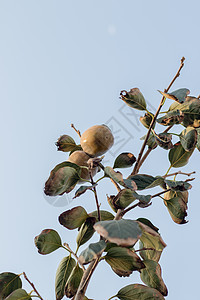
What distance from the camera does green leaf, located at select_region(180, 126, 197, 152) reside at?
2.75 feet

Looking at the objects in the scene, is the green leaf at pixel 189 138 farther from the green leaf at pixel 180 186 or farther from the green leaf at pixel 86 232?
the green leaf at pixel 86 232

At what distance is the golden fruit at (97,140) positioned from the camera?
938 mm

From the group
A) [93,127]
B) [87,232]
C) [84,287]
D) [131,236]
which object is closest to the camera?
[131,236]

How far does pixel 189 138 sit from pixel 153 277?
37 centimetres

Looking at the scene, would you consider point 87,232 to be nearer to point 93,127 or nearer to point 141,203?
point 141,203

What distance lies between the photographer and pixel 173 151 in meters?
0.95

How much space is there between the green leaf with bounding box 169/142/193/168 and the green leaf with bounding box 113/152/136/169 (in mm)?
114

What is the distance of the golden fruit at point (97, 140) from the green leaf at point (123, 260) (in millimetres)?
297

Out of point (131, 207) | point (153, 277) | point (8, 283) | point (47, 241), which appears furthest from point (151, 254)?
point (8, 283)

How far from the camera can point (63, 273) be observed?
0.88 m

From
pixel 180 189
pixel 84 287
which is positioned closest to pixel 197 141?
pixel 180 189

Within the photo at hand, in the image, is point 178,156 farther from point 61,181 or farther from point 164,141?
point 61,181

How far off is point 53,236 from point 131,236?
1.10ft

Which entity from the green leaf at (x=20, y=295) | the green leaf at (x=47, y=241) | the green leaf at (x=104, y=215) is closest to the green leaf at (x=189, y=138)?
the green leaf at (x=104, y=215)
